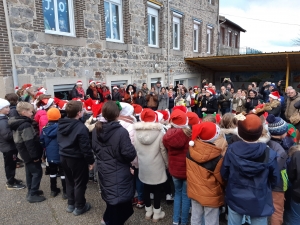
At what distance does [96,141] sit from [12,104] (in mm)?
2968

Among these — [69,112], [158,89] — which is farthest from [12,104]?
[158,89]

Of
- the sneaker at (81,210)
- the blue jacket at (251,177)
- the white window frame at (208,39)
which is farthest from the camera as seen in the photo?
the white window frame at (208,39)

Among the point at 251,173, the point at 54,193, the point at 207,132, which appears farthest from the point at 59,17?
the point at 251,173

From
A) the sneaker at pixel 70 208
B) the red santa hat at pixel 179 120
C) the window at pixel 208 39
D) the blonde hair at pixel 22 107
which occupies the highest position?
the window at pixel 208 39

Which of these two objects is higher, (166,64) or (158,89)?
(166,64)

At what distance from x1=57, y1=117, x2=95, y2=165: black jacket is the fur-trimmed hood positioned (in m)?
0.65

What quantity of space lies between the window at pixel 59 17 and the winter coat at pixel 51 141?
4203mm

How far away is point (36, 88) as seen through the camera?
5.95 metres

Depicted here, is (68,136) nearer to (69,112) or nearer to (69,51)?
(69,112)

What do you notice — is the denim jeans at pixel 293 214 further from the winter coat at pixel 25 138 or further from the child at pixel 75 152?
the winter coat at pixel 25 138

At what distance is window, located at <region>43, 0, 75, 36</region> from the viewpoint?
619 cm

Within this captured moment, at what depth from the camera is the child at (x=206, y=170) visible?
2.16 m

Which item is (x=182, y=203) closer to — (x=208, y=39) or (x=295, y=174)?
(x=295, y=174)

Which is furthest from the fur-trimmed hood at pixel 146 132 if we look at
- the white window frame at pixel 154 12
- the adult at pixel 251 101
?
the white window frame at pixel 154 12
